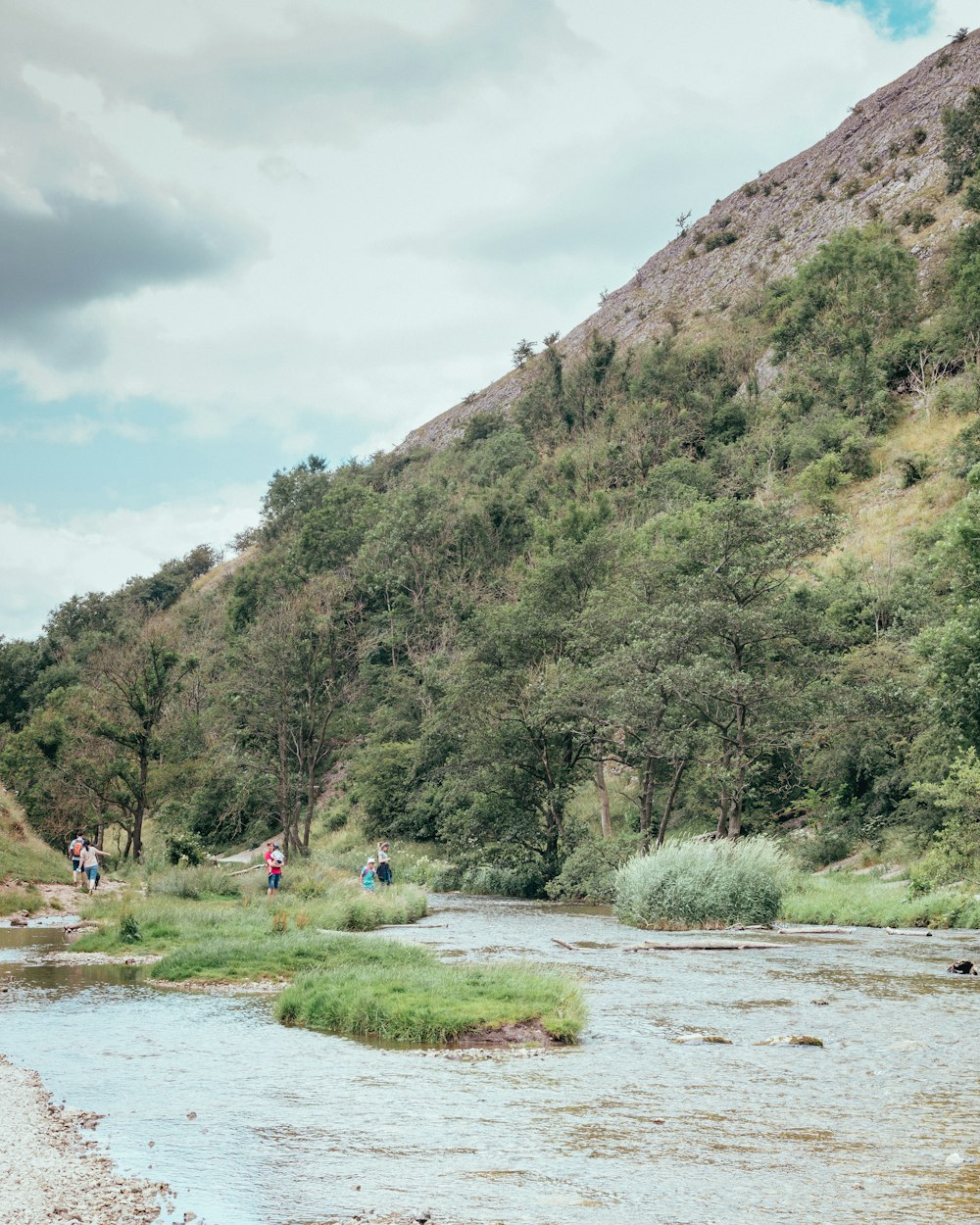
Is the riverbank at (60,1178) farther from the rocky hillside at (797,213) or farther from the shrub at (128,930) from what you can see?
the rocky hillside at (797,213)

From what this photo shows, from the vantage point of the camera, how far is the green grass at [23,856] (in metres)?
41.6

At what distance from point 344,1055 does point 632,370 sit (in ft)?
344

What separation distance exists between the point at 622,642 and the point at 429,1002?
1461 inches

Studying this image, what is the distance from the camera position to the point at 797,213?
146 meters

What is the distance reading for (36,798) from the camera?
65.8 m

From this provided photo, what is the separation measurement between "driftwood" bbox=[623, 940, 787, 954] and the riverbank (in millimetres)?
17431

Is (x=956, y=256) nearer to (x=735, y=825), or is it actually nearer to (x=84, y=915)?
(x=735, y=825)

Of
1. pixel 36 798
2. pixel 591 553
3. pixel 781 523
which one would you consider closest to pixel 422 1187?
pixel 781 523

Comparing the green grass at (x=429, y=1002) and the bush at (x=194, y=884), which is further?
the bush at (x=194, y=884)

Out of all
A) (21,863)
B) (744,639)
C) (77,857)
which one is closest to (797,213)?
(744,639)

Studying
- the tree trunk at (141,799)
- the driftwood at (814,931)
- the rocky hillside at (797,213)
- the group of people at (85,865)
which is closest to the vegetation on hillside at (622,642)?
the tree trunk at (141,799)

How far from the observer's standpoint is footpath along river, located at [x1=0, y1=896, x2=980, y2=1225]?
362 inches

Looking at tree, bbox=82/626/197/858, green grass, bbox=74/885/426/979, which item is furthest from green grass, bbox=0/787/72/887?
tree, bbox=82/626/197/858

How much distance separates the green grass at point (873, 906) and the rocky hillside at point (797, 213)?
90.9 meters
